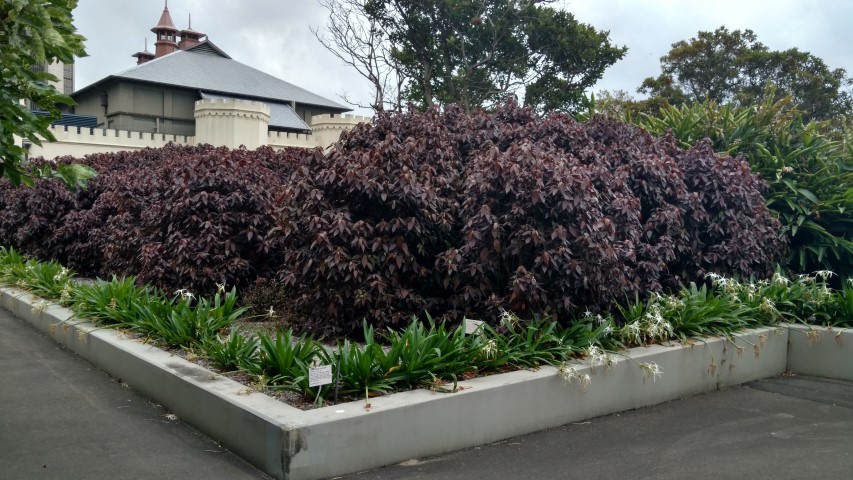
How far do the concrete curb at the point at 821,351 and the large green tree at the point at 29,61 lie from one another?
6.74m

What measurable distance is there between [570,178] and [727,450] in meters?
2.49

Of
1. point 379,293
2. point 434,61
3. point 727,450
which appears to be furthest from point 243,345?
point 434,61

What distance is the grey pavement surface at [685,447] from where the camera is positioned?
479 cm

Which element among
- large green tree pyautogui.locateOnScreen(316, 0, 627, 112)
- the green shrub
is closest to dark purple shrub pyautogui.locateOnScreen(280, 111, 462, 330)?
the green shrub

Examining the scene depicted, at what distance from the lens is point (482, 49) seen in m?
36.0

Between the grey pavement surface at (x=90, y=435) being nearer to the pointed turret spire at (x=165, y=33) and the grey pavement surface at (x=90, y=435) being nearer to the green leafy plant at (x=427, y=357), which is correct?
the green leafy plant at (x=427, y=357)

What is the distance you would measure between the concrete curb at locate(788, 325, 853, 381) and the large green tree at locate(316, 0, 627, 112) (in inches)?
1111

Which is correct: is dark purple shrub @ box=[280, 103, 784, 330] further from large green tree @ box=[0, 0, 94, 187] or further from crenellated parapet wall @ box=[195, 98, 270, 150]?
crenellated parapet wall @ box=[195, 98, 270, 150]

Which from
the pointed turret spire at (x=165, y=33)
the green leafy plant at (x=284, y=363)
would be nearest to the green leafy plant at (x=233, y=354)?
the green leafy plant at (x=284, y=363)

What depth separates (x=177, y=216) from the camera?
831 cm

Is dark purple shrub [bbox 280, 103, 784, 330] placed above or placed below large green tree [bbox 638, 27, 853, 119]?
below

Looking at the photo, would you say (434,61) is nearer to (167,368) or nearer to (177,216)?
(177,216)

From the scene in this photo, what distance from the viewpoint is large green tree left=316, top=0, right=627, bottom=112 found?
3519cm

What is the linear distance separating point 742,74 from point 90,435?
4474 cm
